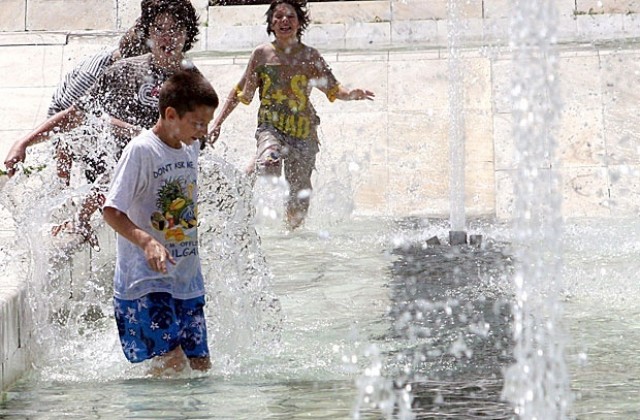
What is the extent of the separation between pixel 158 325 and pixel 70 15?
8.43 meters

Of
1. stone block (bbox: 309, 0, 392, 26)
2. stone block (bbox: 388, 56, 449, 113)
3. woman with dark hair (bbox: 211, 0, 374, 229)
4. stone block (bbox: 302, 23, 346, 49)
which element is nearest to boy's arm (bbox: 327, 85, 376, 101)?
woman with dark hair (bbox: 211, 0, 374, 229)

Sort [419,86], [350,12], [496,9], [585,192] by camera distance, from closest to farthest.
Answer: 1. [585,192]
2. [419,86]
3. [496,9]
4. [350,12]

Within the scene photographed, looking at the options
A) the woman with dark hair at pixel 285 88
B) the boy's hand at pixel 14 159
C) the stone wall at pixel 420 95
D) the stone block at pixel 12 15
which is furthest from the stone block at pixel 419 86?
the boy's hand at pixel 14 159

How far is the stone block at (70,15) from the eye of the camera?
42.2 feet

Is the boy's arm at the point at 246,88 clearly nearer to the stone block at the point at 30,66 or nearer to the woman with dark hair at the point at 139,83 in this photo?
the woman with dark hair at the point at 139,83

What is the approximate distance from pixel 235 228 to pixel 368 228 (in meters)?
2.96

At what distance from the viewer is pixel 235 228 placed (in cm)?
620

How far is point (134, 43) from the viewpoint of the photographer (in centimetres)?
671

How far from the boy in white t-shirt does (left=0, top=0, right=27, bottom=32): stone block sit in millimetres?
8184

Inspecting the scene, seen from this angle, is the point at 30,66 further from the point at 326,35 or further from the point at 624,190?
the point at 624,190

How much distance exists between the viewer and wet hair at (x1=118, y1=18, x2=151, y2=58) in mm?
6590

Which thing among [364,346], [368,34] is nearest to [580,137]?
[368,34]

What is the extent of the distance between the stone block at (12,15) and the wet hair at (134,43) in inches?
250

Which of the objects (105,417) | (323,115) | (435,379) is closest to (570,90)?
(323,115)
